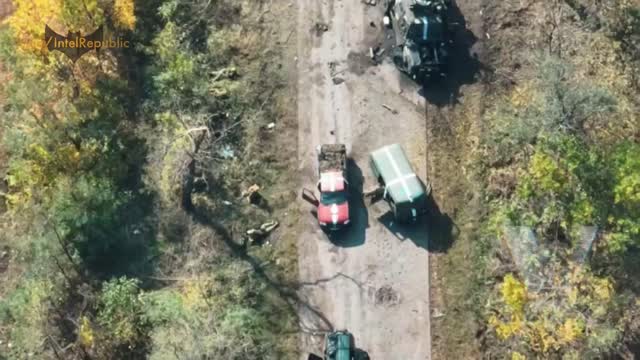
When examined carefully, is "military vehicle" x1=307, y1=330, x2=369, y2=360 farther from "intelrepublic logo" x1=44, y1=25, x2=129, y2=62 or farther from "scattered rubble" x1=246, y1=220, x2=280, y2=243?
"intelrepublic logo" x1=44, y1=25, x2=129, y2=62

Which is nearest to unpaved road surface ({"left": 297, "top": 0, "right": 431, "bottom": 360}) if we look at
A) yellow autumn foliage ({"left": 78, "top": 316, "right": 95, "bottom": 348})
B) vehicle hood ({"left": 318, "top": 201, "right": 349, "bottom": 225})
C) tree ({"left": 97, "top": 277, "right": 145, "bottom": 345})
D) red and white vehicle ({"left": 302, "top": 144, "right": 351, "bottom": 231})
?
red and white vehicle ({"left": 302, "top": 144, "right": 351, "bottom": 231})

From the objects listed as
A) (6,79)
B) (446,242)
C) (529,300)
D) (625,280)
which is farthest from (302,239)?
(6,79)

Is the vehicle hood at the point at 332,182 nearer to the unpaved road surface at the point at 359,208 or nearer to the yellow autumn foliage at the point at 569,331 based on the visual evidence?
the unpaved road surface at the point at 359,208

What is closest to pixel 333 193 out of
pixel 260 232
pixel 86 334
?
pixel 260 232

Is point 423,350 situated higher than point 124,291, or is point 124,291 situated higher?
point 124,291

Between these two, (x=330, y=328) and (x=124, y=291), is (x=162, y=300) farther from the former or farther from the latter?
(x=330, y=328)

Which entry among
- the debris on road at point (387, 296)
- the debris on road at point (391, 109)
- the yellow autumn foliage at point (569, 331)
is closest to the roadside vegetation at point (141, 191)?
the debris on road at point (387, 296)
